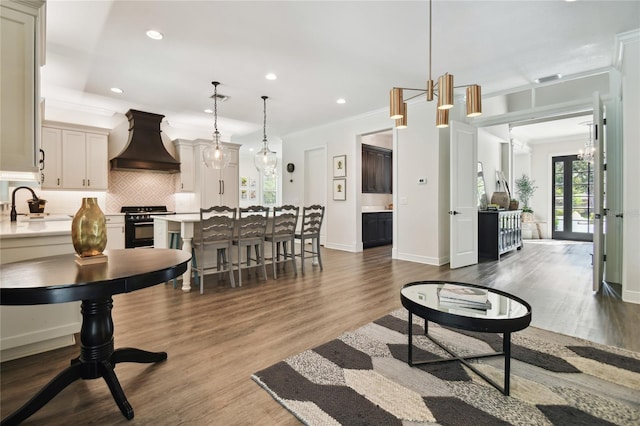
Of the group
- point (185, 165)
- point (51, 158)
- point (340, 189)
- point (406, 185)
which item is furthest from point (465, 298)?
point (51, 158)

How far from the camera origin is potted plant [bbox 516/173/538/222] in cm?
863

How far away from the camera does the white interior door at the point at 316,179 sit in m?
7.25

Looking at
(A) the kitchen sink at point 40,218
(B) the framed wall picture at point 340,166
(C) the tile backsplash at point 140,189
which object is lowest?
(A) the kitchen sink at point 40,218

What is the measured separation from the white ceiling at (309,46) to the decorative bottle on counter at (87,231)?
6.91 ft

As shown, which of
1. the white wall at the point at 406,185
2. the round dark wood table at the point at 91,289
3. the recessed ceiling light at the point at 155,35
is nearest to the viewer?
the round dark wood table at the point at 91,289

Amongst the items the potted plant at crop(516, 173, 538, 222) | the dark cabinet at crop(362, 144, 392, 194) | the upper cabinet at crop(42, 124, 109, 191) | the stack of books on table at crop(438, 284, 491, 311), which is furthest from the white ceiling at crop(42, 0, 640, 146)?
the potted plant at crop(516, 173, 538, 222)

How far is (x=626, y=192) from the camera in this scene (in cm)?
329

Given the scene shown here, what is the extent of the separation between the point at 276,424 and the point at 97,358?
1.03m

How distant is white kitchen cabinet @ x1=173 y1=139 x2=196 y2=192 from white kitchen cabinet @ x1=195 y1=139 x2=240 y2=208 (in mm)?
137

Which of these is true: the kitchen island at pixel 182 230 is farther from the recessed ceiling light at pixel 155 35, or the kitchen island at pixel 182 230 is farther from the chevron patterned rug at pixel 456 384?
the chevron patterned rug at pixel 456 384

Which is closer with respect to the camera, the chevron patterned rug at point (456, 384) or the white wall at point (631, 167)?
the chevron patterned rug at point (456, 384)

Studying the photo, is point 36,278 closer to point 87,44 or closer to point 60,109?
point 87,44

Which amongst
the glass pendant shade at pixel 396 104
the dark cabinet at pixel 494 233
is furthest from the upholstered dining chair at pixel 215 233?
the dark cabinet at pixel 494 233

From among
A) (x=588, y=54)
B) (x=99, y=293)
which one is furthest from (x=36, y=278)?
(x=588, y=54)
